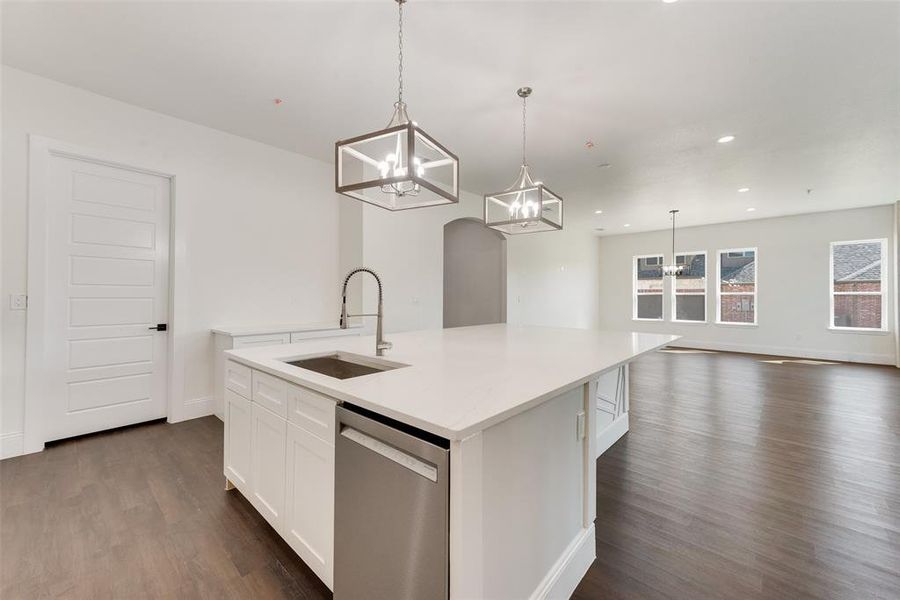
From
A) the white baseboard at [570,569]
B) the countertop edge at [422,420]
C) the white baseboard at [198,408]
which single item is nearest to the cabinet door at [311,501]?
the countertop edge at [422,420]

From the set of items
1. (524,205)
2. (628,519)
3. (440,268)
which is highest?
(524,205)

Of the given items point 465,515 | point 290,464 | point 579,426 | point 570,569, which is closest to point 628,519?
point 570,569

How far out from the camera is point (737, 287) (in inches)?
320

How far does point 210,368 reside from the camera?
145 inches

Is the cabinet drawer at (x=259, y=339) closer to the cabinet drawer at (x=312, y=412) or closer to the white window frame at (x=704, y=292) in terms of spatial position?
the cabinet drawer at (x=312, y=412)

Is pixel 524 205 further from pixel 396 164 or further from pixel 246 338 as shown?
pixel 246 338

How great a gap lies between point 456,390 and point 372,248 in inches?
137

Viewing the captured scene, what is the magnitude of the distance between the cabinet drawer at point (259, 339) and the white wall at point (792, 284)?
8774 millimetres

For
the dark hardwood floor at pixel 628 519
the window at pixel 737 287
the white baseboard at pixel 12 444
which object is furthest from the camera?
the window at pixel 737 287

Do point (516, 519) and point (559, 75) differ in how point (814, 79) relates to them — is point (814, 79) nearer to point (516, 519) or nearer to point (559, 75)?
point (559, 75)

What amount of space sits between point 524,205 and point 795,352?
7999 millimetres

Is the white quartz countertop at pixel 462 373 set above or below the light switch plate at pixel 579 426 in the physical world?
above

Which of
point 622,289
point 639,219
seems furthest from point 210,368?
point 622,289

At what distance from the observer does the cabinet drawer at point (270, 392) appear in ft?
5.36
